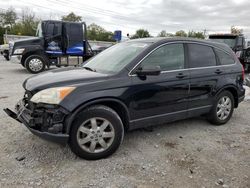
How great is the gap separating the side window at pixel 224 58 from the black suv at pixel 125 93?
0.02 metres

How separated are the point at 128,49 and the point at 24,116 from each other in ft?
6.37

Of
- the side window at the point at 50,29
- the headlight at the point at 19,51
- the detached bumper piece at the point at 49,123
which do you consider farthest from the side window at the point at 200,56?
the headlight at the point at 19,51

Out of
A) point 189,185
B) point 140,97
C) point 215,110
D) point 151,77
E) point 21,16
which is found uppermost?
point 21,16

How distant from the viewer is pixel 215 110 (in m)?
4.98

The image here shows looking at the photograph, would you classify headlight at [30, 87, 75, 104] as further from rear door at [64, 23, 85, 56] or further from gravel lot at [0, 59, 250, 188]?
rear door at [64, 23, 85, 56]

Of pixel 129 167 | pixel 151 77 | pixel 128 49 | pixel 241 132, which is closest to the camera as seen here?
pixel 129 167

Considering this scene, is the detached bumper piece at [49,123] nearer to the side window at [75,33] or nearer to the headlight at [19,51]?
the headlight at [19,51]

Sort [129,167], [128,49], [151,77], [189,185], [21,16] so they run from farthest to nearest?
[21,16] < [128,49] < [151,77] < [129,167] < [189,185]

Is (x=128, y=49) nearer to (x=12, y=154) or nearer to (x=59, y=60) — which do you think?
(x=12, y=154)

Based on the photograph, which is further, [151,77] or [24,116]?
[151,77]

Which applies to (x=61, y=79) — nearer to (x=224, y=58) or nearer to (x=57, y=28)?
(x=224, y=58)

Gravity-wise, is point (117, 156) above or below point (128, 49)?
below

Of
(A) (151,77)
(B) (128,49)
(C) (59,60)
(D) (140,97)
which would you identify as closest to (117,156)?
(D) (140,97)

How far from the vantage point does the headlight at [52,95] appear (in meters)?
3.31
